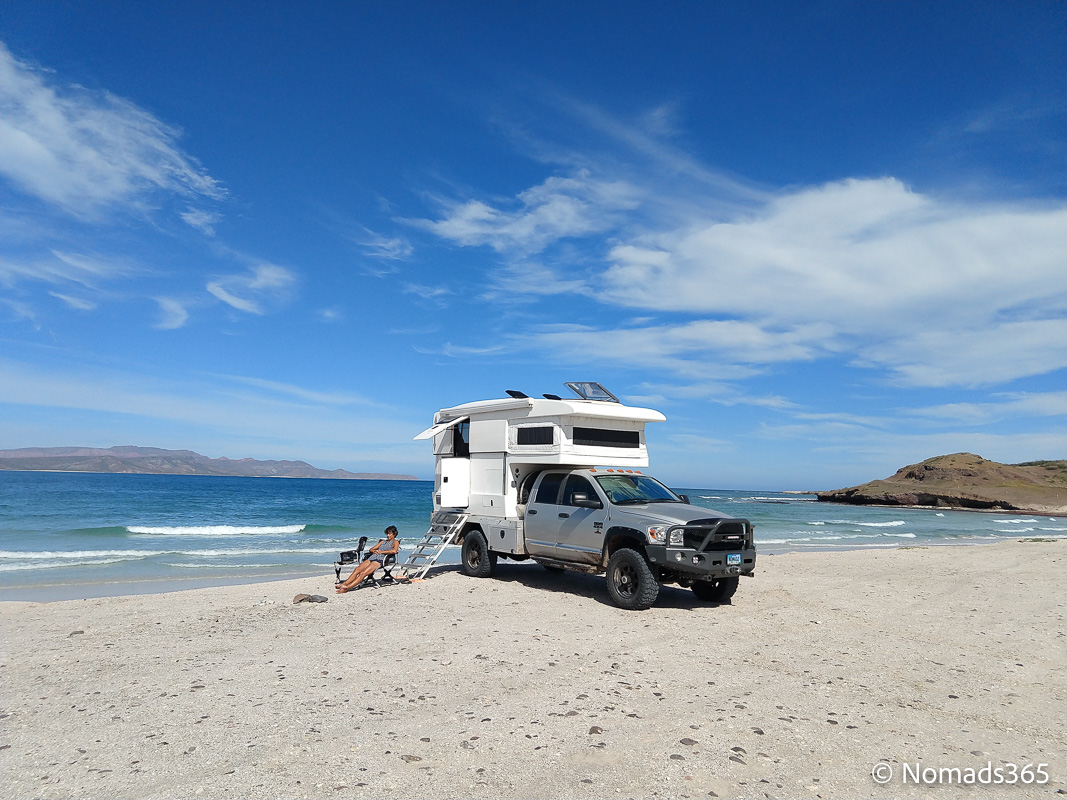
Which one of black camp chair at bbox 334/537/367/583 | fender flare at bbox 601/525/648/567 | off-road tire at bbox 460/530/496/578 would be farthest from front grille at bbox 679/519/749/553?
black camp chair at bbox 334/537/367/583

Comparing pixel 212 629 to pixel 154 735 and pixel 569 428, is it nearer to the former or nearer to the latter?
pixel 154 735

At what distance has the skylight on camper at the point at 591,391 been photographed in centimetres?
1208

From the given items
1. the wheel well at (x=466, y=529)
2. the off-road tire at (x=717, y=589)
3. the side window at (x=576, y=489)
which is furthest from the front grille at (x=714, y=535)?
the wheel well at (x=466, y=529)

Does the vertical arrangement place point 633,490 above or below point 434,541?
above

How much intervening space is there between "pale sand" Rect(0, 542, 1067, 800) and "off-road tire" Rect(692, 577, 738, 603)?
39 cm

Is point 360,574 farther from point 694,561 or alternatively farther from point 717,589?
point 717,589

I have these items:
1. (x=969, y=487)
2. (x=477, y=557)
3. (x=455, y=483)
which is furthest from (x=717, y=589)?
(x=969, y=487)

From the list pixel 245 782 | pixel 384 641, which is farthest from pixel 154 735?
pixel 384 641

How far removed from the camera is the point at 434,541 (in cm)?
1368

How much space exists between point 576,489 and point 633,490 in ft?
3.04

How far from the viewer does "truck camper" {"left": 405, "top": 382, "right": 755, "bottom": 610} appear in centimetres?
959

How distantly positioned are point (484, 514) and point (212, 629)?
209 inches

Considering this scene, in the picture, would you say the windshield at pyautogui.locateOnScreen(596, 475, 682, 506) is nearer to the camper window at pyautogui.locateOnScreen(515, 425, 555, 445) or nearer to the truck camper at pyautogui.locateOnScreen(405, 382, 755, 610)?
the truck camper at pyautogui.locateOnScreen(405, 382, 755, 610)

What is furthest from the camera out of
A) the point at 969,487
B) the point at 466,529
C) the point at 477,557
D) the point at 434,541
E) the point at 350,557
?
the point at 969,487
